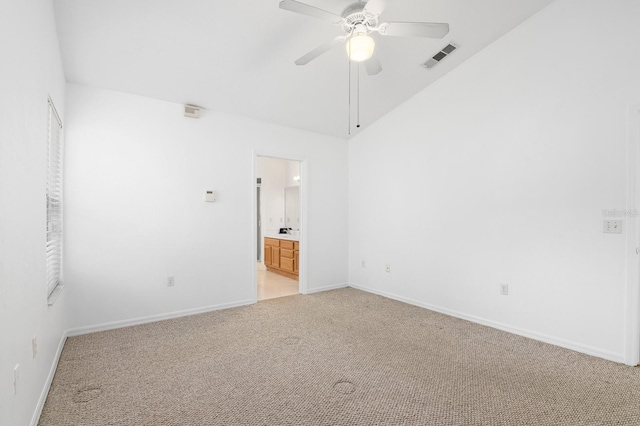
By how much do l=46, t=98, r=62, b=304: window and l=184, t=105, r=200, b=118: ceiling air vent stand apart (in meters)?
1.24

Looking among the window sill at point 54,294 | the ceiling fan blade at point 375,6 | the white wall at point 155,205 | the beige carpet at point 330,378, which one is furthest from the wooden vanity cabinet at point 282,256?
the ceiling fan blade at point 375,6

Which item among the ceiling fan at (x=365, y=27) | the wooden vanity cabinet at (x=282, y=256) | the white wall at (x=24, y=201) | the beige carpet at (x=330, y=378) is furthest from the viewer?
the wooden vanity cabinet at (x=282, y=256)

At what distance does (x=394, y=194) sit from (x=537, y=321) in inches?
89.7

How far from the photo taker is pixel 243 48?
2.95m

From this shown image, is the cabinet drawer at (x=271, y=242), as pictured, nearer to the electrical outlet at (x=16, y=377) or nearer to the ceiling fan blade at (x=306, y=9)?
the ceiling fan blade at (x=306, y=9)

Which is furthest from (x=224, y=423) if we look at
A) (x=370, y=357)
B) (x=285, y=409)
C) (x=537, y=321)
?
(x=537, y=321)

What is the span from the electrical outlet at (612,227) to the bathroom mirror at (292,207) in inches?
198

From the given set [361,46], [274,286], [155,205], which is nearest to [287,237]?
[274,286]

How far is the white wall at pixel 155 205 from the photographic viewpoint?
3.16 meters

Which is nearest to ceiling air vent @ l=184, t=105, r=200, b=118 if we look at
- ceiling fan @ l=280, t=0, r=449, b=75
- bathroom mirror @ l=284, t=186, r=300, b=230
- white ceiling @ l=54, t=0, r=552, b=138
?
white ceiling @ l=54, t=0, r=552, b=138

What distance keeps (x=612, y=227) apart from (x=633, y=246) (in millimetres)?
200

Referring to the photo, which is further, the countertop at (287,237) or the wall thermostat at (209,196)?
the countertop at (287,237)

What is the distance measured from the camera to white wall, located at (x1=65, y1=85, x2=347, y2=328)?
3.16 m

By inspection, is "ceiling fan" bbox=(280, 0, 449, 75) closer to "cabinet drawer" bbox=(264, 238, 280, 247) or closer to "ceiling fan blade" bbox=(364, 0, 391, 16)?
"ceiling fan blade" bbox=(364, 0, 391, 16)
